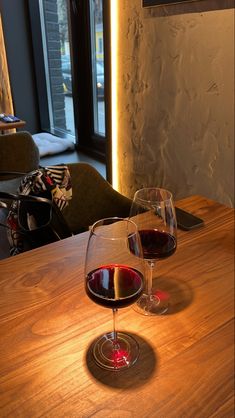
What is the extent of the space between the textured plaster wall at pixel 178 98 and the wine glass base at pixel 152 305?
921 mm

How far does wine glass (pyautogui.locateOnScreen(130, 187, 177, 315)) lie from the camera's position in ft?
1.91

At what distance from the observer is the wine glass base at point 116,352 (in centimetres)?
49

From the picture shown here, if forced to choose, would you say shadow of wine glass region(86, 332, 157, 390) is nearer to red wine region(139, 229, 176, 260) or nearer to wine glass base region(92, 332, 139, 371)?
wine glass base region(92, 332, 139, 371)

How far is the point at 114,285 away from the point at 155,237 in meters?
0.16

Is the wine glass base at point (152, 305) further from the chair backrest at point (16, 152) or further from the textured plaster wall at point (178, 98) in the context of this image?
the chair backrest at point (16, 152)

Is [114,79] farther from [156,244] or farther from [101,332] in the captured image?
[101,332]

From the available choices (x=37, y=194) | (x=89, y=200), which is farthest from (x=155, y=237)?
Result: (x=89, y=200)

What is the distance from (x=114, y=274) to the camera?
484 mm

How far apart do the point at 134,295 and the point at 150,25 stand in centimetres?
155

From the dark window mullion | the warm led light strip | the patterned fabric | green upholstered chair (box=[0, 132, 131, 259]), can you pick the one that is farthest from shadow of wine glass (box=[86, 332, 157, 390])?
the dark window mullion

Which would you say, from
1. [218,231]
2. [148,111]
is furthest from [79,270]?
[148,111]

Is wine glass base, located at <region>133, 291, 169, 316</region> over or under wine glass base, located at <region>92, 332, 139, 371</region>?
over

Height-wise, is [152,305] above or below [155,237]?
below

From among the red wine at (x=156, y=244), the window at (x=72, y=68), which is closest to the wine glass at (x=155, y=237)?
the red wine at (x=156, y=244)
